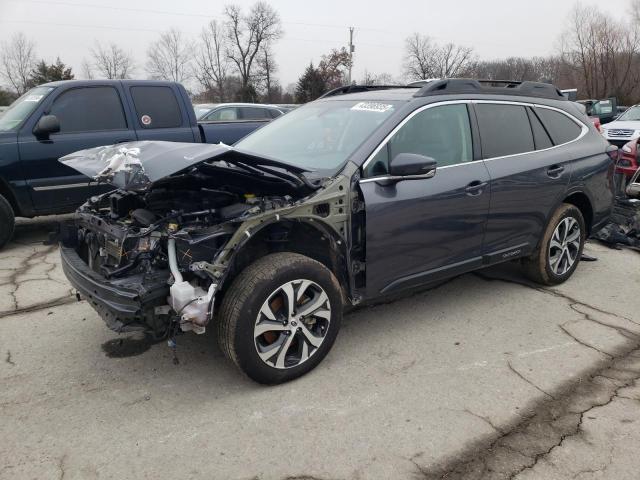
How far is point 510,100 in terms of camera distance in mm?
4367

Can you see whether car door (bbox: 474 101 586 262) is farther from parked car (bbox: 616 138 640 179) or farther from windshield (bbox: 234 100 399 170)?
parked car (bbox: 616 138 640 179)

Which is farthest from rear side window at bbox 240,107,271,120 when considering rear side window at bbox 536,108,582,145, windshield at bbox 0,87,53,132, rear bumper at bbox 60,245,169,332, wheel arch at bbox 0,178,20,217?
rear bumper at bbox 60,245,169,332

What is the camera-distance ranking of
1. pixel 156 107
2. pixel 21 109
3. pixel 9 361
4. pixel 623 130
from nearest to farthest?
pixel 9 361, pixel 21 109, pixel 156 107, pixel 623 130

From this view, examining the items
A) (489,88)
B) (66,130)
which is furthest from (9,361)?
(489,88)

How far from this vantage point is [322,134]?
3889 mm

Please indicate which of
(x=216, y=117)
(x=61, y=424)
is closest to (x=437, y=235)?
(x=61, y=424)

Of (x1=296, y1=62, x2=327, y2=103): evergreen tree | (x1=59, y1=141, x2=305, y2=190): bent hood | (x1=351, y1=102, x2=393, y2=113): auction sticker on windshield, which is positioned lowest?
(x1=59, y1=141, x2=305, y2=190): bent hood

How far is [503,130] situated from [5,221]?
17.8 ft

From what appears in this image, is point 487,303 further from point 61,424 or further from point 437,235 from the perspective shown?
point 61,424

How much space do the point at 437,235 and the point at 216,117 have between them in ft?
32.7

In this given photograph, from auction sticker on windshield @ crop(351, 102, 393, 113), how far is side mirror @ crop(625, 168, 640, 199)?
17.0ft

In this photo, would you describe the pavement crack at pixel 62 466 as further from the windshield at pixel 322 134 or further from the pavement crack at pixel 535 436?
the windshield at pixel 322 134

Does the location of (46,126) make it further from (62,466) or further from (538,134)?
(538,134)

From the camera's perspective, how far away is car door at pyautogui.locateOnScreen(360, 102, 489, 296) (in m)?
3.39
